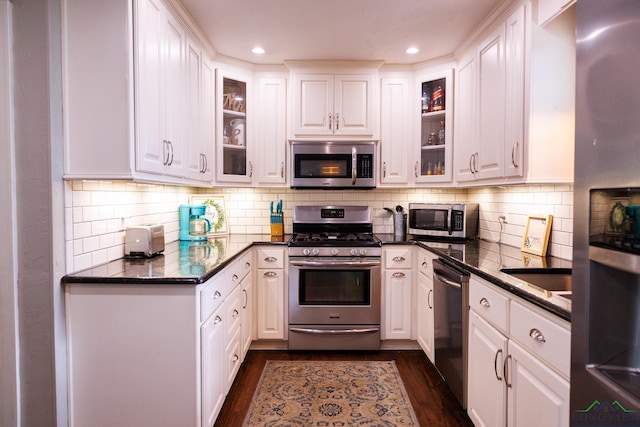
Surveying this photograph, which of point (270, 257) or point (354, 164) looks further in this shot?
point (354, 164)

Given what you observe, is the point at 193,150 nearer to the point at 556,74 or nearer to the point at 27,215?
the point at 27,215

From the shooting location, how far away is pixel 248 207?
341cm

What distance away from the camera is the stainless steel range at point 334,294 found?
9.37 ft

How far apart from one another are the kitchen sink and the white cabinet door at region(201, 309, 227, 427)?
153cm

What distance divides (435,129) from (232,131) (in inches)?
69.6

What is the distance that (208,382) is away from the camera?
1.76 metres

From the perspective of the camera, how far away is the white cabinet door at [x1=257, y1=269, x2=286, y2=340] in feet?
9.52

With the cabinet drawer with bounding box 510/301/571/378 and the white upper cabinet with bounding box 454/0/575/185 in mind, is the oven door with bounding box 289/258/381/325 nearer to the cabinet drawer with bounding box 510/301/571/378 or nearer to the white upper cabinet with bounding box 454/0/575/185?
the white upper cabinet with bounding box 454/0/575/185

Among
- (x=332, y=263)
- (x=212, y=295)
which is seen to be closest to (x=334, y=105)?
(x=332, y=263)

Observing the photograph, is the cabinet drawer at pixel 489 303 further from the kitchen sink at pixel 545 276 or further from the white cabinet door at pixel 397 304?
the white cabinet door at pixel 397 304

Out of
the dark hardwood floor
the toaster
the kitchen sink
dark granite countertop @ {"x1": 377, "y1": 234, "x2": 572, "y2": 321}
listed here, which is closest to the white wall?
the toaster

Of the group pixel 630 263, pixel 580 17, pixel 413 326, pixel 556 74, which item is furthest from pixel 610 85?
pixel 413 326

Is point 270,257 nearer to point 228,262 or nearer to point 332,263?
point 332,263

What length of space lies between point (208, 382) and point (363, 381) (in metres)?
1.18
